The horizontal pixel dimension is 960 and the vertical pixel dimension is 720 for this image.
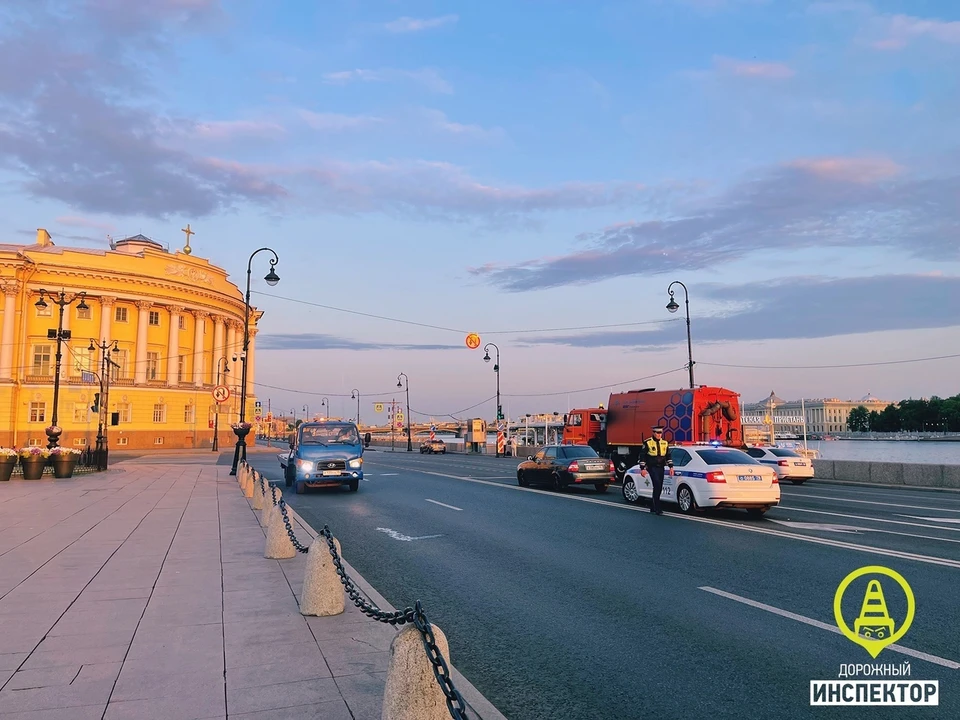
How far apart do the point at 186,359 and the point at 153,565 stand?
68613 millimetres

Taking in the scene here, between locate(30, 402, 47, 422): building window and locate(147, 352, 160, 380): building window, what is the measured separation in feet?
30.3

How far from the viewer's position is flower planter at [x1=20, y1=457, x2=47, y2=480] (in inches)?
1053

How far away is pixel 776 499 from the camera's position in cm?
1491

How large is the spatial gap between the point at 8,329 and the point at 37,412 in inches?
306

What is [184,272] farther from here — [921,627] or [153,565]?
[921,627]

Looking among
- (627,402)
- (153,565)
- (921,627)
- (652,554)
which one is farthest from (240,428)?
(921,627)

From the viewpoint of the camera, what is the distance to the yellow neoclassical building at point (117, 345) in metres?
61.8

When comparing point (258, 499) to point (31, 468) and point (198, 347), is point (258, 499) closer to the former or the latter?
point (31, 468)

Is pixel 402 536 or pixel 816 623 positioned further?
pixel 402 536

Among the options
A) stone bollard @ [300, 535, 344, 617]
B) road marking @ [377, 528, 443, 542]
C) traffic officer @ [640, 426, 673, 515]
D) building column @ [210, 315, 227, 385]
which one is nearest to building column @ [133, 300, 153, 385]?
building column @ [210, 315, 227, 385]

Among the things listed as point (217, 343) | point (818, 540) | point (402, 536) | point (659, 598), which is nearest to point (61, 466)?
point (402, 536)

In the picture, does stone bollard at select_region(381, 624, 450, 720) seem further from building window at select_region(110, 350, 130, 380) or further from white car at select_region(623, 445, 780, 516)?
building window at select_region(110, 350, 130, 380)

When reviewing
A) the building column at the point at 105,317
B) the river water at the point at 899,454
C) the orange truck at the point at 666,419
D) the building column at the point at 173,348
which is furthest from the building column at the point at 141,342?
the river water at the point at 899,454

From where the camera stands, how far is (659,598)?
790 centimetres
